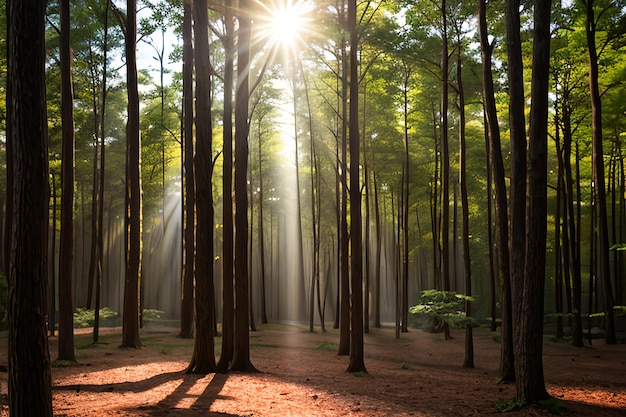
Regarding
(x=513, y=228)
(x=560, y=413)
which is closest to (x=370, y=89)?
(x=513, y=228)

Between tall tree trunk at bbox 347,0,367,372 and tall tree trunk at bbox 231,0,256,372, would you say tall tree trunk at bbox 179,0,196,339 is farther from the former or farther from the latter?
tall tree trunk at bbox 347,0,367,372

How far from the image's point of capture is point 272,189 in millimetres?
34812

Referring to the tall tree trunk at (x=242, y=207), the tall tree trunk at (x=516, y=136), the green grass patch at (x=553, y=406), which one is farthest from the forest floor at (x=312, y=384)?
the tall tree trunk at (x=516, y=136)

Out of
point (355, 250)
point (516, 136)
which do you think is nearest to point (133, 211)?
point (355, 250)

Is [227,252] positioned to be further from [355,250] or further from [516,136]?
[516,136]

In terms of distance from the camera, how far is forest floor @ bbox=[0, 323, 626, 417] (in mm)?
8250

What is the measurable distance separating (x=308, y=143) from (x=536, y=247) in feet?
61.0

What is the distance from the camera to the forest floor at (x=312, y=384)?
27.1 feet

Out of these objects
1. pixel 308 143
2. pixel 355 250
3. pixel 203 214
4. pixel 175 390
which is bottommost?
pixel 175 390

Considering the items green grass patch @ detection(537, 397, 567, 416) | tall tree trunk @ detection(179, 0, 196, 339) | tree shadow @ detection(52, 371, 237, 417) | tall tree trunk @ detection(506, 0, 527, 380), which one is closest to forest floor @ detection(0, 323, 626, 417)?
tree shadow @ detection(52, 371, 237, 417)

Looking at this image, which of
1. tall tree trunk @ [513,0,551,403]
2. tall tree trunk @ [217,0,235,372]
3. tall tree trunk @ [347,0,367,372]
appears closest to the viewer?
tall tree trunk @ [513,0,551,403]

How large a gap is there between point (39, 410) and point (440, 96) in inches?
787

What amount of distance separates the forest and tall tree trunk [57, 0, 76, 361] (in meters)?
0.05

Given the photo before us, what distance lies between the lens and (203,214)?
37.2 feet
